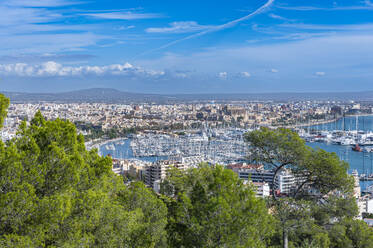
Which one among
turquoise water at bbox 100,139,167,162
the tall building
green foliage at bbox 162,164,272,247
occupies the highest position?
green foliage at bbox 162,164,272,247

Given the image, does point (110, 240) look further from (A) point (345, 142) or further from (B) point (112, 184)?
(A) point (345, 142)

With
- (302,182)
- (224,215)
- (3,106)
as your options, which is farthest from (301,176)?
(3,106)

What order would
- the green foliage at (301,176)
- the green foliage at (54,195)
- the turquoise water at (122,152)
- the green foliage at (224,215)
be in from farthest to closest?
the turquoise water at (122,152) → the green foliage at (301,176) → the green foliage at (224,215) → the green foliage at (54,195)

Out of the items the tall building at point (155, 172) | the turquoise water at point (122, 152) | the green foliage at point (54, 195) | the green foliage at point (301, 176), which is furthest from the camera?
the turquoise water at point (122, 152)

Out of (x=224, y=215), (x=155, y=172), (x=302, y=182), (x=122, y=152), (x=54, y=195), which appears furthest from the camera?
(x=122, y=152)

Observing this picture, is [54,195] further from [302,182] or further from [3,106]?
[302,182]

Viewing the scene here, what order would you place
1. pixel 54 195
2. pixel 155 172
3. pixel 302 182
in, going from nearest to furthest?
pixel 54 195 < pixel 302 182 < pixel 155 172

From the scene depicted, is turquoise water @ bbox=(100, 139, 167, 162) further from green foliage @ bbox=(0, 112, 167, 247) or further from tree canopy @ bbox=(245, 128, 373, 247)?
green foliage @ bbox=(0, 112, 167, 247)

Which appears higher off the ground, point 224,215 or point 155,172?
point 224,215

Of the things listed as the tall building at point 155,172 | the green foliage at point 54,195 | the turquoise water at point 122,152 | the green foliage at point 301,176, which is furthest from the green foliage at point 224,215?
the turquoise water at point 122,152

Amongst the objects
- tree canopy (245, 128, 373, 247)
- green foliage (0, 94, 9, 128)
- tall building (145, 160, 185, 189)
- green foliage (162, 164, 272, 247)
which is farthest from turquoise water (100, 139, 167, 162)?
green foliage (0, 94, 9, 128)

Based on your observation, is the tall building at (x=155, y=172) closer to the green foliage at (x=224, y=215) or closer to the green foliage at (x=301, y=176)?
the green foliage at (x=301, y=176)
